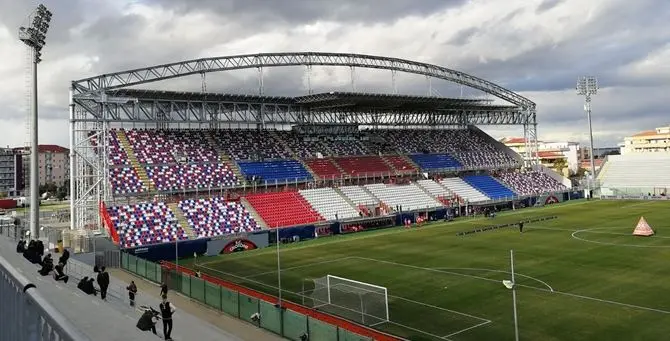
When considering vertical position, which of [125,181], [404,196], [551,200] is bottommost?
[551,200]

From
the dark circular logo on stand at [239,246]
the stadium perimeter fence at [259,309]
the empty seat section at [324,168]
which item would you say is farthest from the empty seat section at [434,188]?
the stadium perimeter fence at [259,309]

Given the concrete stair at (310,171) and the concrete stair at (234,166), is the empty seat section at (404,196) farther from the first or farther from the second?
the concrete stair at (234,166)

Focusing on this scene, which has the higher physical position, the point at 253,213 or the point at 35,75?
the point at 35,75

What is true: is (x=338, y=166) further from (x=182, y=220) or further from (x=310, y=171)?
(x=182, y=220)

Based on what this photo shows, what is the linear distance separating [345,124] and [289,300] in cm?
5103

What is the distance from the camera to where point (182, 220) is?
4909 cm

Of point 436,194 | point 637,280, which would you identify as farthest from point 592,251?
point 436,194

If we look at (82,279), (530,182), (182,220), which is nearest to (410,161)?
(530,182)

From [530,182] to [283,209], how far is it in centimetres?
4831

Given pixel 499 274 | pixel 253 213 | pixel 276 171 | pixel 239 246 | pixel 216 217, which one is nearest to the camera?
pixel 499 274

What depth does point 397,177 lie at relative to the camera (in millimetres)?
72625

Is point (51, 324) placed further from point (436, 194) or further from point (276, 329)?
point (436, 194)

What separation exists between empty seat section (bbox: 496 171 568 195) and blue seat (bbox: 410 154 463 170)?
330 inches

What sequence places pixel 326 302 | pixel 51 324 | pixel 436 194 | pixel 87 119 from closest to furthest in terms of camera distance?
pixel 51 324, pixel 326 302, pixel 87 119, pixel 436 194
